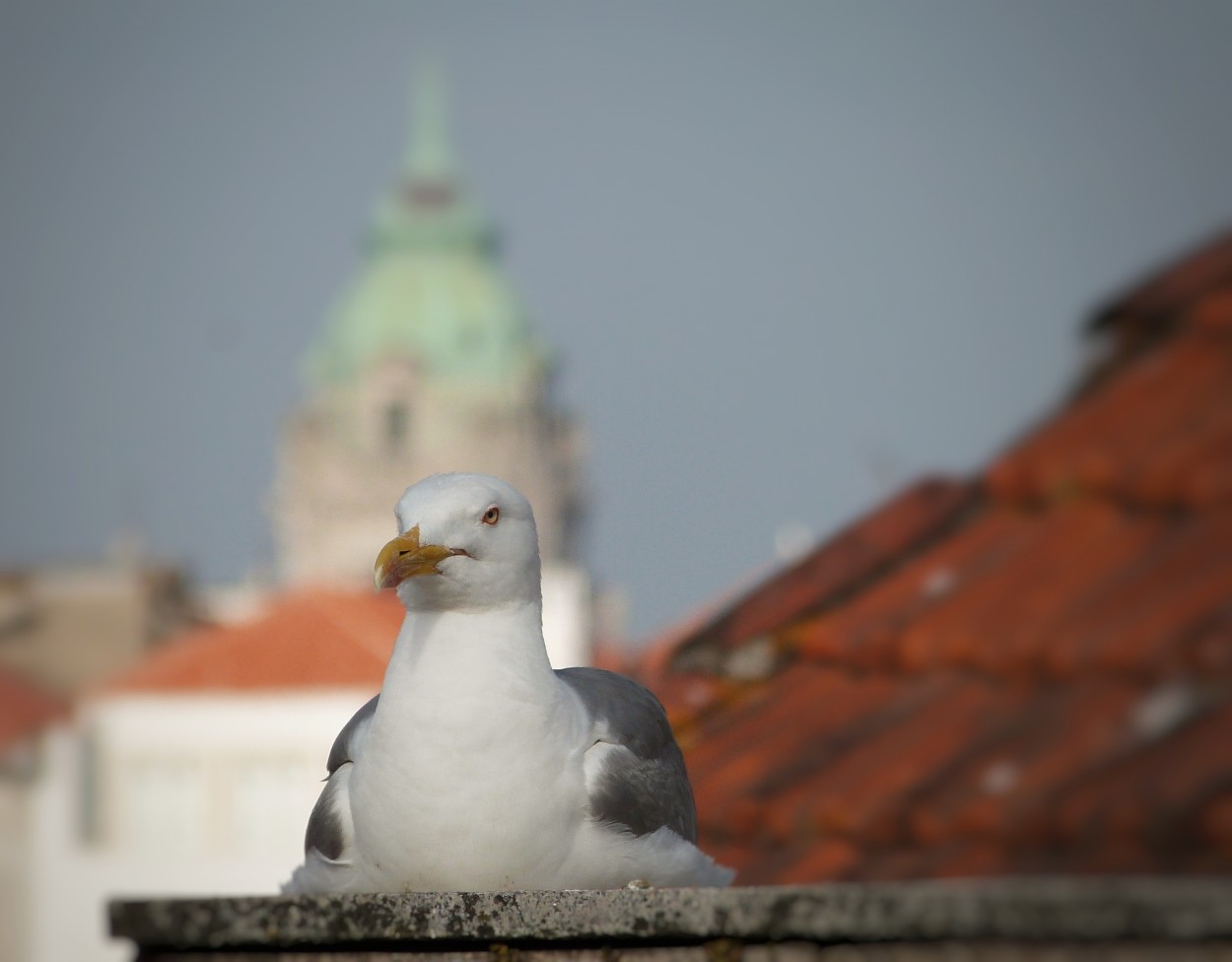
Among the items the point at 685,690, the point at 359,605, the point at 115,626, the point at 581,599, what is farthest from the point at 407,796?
the point at 115,626

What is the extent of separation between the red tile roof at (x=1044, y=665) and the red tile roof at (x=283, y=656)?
24612mm

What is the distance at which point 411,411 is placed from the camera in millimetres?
101562

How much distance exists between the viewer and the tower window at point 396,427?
102 meters

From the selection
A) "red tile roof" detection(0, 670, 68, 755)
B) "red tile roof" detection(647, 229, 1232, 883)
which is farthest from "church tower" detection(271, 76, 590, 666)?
"red tile roof" detection(647, 229, 1232, 883)

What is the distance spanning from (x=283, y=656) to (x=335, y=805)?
89.3ft

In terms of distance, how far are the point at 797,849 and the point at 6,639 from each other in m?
40.9

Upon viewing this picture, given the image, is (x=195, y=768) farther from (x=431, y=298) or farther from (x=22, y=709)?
(x=431, y=298)

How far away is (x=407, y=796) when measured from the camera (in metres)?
3.13

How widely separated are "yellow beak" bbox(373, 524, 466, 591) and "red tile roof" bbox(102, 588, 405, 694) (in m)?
25.1

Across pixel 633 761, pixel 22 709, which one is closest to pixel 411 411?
A: pixel 22 709

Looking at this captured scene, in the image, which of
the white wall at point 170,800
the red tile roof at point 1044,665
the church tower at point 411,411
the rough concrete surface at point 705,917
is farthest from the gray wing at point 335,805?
the church tower at point 411,411

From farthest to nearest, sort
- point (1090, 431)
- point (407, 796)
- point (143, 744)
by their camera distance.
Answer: point (143, 744), point (1090, 431), point (407, 796)

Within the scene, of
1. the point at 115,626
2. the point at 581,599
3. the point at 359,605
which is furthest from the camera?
the point at 115,626

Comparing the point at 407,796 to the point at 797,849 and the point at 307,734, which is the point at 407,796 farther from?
the point at 307,734
